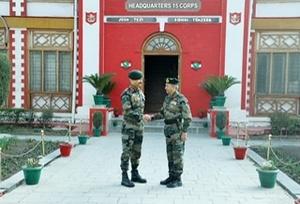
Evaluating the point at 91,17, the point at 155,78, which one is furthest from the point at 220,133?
the point at 91,17

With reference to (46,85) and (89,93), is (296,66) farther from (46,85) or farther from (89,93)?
(46,85)

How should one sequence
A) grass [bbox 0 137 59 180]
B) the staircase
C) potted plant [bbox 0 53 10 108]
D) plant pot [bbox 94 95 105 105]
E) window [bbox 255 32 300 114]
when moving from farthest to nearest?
window [bbox 255 32 300 114], the staircase, plant pot [bbox 94 95 105 105], potted plant [bbox 0 53 10 108], grass [bbox 0 137 59 180]

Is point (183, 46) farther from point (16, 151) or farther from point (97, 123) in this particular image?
point (16, 151)

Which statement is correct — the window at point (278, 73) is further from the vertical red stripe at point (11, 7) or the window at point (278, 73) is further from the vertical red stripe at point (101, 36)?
the vertical red stripe at point (11, 7)

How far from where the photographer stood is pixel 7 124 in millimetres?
14336

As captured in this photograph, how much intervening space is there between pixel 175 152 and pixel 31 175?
2440mm

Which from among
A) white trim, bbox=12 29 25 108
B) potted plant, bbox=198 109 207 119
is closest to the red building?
potted plant, bbox=198 109 207 119

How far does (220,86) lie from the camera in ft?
42.3

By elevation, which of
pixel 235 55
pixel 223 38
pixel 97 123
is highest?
pixel 223 38

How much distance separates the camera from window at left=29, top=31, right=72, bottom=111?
47.6 ft

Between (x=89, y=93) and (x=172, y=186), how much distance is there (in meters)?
8.01

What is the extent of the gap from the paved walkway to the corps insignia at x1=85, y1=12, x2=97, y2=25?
559 cm

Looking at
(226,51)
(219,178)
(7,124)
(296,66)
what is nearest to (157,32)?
(226,51)

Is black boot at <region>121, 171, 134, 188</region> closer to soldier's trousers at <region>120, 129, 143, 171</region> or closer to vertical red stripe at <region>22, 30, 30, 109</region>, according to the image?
soldier's trousers at <region>120, 129, 143, 171</region>
